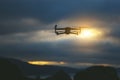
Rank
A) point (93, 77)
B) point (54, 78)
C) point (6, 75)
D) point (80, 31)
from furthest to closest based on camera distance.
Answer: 1. point (93, 77)
2. point (54, 78)
3. point (6, 75)
4. point (80, 31)

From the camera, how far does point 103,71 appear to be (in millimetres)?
176375

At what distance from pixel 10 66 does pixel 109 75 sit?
188ft

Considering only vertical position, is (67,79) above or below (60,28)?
below

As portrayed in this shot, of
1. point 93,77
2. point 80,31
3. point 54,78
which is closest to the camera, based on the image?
point 80,31

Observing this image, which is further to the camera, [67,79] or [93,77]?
[93,77]

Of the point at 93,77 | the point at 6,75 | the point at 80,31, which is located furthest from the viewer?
the point at 93,77

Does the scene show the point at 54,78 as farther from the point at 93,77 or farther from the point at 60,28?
the point at 60,28

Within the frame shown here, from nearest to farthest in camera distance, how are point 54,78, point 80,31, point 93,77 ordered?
point 80,31
point 54,78
point 93,77

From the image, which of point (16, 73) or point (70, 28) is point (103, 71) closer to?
point (16, 73)

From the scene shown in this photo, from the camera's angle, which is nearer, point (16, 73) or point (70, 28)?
point (70, 28)

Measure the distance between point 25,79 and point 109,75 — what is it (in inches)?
2009

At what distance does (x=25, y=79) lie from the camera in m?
134

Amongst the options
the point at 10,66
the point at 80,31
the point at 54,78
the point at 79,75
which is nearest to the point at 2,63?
the point at 10,66

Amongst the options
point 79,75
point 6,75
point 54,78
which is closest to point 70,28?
point 6,75
